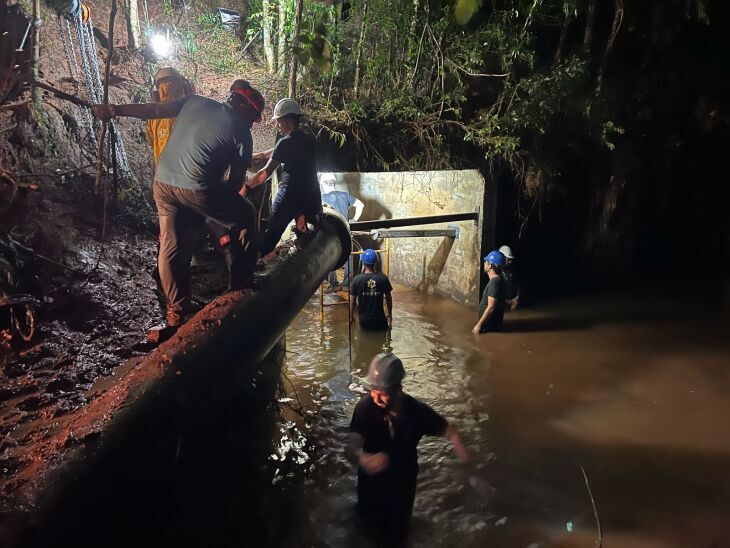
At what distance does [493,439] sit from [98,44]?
29.6ft

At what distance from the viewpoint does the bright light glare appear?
909cm

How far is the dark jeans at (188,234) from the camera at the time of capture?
10.1 ft

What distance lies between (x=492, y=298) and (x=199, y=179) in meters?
5.17

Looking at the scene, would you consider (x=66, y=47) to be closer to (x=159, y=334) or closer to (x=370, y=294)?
(x=370, y=294)

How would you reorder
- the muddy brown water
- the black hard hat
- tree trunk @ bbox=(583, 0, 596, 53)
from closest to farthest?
the black hard hat < the muddy brown water < tree trunk @ bbox=(583, 0, 596, 53)

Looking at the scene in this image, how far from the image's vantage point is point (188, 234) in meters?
3.23

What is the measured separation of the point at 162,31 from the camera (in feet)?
32.9

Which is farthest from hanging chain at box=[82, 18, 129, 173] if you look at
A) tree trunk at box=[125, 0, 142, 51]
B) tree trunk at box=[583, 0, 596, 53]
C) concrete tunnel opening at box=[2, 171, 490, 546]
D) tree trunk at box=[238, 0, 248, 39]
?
tree trunk at box=[583, 0, 596, 53]

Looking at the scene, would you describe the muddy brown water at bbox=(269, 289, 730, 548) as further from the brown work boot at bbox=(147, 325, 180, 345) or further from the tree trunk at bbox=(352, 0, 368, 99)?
the tree trunk at bbox=(352, 0, 368, 99)

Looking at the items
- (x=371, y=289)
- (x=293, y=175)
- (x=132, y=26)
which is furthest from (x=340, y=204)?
(x=132, y=26)

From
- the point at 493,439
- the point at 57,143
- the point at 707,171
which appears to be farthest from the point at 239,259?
the point at 707,171

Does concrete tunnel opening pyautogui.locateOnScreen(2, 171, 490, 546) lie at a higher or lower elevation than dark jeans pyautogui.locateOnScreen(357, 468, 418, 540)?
higher

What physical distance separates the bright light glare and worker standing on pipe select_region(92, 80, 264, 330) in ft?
23.9

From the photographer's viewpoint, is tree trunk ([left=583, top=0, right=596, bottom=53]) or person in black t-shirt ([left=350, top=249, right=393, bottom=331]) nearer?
person in black t-shirt ([left=350, top=249, right=393, bottom=331])
